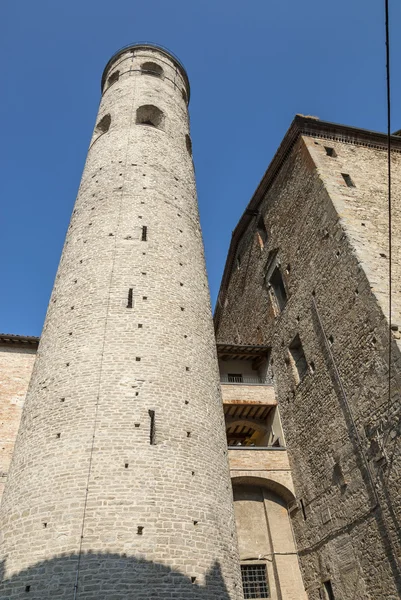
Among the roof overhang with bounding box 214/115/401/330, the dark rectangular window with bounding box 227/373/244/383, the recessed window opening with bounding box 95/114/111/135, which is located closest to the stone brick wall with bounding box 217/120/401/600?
the roof overhang with bounding box 214/115/401/330

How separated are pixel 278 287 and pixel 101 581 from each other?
10892 millimetres

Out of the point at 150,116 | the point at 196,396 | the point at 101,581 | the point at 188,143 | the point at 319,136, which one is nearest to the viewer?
the point at 101,581

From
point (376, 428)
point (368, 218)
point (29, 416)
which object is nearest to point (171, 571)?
point (29, 416)

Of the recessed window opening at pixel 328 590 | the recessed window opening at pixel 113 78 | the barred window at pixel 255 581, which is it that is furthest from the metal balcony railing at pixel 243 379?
the recessed window opening at pixel 113 78

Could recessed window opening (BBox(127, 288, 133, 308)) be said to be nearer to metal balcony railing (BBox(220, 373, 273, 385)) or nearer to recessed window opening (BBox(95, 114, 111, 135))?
metal balcony railing (BBox(220, 373, 273, 385))

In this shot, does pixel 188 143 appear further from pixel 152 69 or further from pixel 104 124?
pixel 152 69

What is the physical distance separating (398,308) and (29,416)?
24.9 feet

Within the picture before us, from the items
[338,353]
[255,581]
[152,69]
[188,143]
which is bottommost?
[255,581]

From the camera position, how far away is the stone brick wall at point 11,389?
10768 millimetres

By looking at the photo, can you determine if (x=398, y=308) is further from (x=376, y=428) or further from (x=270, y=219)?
(x=270, y=219)

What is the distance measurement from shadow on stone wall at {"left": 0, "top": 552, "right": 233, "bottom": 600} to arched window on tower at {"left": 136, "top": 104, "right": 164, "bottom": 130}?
13096 millimetres

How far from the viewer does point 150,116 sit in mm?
16125

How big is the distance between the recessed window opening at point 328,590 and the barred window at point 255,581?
1.28 m

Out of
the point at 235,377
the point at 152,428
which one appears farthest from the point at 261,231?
the point at 152,428
